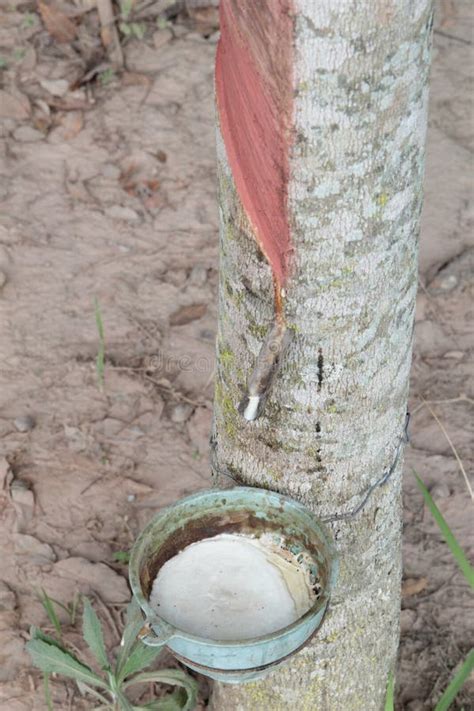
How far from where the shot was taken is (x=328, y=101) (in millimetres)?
1172

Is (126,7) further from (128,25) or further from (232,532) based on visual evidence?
(232,532)

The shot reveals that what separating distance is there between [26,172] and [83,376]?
3.49 ft

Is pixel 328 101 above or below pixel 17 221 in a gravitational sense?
above

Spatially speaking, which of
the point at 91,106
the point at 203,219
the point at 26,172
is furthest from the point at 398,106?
the point at 91,106

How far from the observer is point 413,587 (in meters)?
2.32

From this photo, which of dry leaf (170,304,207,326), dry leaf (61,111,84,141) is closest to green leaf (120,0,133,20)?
dry leaf (61,111,84,141)

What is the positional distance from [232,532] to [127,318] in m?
1.53

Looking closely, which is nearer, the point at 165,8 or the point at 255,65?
the point at 255,65

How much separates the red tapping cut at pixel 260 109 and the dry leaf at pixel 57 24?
2.82m

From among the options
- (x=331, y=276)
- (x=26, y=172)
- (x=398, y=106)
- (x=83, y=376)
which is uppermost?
(x=398, y=106)

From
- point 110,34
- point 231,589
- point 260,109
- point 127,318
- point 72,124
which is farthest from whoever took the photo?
point 110,34

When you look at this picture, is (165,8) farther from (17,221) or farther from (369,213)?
(369,213)

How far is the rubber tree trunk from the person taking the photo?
1.16 metres

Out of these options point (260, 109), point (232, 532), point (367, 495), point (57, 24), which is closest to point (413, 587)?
point (367, 495)
